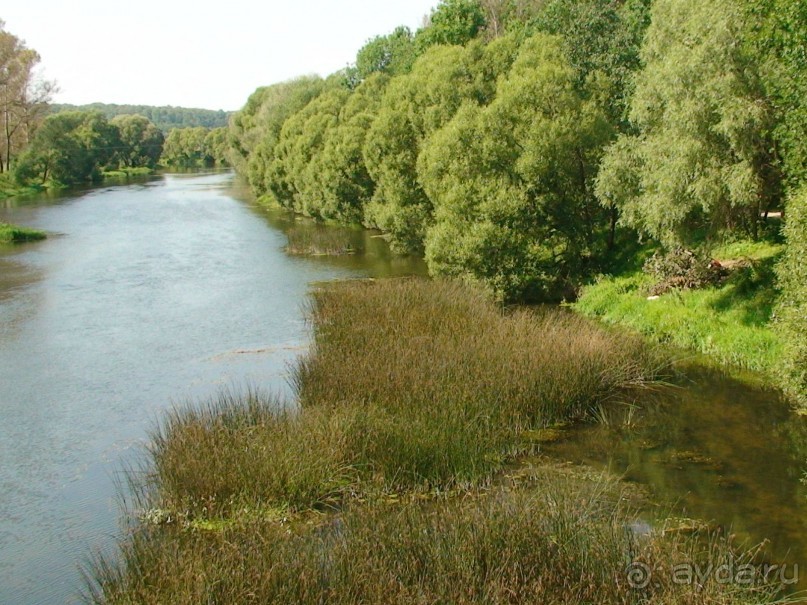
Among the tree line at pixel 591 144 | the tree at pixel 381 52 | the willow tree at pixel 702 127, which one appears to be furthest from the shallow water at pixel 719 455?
the tree at pixel 381 52

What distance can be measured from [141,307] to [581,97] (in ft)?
57.7

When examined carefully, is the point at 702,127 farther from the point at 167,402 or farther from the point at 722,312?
the point at 167,402

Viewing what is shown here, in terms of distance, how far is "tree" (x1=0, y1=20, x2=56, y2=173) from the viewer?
3061 inches

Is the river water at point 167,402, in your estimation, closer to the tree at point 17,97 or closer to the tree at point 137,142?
the tree at point 17,97

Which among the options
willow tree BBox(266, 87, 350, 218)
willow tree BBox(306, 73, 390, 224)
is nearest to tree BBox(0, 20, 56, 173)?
willow tree BBox(266, 87, 350, 218)

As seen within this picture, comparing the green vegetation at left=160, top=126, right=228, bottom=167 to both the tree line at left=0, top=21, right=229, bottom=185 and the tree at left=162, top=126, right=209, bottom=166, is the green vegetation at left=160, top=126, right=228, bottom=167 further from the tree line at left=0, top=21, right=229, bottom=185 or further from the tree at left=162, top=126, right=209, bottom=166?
the tree line at left=0, top=21, right=229, bottom=185

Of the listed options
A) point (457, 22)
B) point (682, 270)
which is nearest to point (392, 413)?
point (682, 270)

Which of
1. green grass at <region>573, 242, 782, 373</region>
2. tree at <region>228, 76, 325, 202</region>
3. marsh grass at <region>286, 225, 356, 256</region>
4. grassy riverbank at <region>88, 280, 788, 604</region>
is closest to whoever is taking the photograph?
grassy riverbank at <region>88, 280, 788, 604</region>

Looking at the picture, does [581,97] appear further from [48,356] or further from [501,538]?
[501,538]

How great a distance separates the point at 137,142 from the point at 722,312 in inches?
4841

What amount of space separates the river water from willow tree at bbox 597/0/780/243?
437 centimetres

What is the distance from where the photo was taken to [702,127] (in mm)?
19719

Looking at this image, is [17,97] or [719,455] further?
[17,97]

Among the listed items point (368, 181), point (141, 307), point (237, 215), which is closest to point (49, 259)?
point (141, 307)
